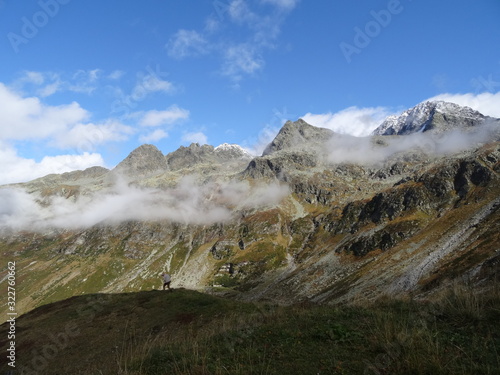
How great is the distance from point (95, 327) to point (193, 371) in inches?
1467

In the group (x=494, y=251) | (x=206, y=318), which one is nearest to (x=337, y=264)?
(x=494, y=251)

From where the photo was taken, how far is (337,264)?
13588 cm

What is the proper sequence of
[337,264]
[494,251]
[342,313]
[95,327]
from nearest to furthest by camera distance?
1. [342,313]
2. [95,327]
3. [494,251]
4. [337,264]

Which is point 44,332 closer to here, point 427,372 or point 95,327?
point 95,327

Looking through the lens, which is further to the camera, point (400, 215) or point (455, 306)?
point (400, 215)

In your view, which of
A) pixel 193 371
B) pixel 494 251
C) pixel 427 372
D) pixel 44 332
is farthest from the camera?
pixel 494 251

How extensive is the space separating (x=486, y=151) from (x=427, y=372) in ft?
Answer: 647

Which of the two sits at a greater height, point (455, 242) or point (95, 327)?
point (95, 327)

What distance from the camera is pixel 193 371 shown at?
725 centimetres

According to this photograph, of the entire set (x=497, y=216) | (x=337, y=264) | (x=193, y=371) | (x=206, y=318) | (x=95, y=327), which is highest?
(x=193, y=371)

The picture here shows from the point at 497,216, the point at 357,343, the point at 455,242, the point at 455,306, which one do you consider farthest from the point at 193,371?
the point at 497,216

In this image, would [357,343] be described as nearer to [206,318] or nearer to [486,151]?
[206,318]

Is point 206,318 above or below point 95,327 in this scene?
below

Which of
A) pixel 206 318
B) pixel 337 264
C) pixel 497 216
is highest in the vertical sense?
pixel 206 318
